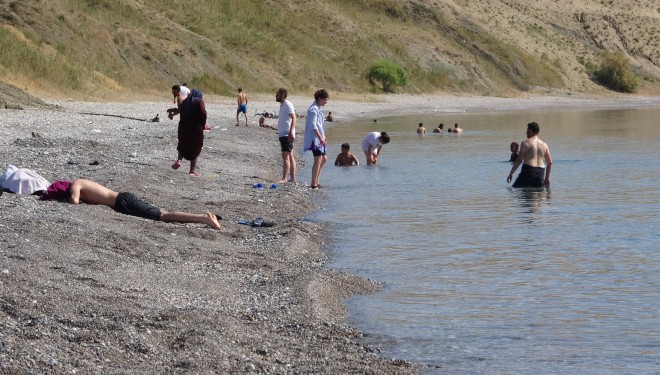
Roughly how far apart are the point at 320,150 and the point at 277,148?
10.2 m

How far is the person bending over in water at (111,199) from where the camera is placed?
10852 mm

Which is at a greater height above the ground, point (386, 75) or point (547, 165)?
point (386, 75)

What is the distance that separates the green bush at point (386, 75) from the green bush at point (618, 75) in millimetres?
28498

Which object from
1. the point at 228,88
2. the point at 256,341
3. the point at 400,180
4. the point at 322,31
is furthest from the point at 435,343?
the point at 322,31

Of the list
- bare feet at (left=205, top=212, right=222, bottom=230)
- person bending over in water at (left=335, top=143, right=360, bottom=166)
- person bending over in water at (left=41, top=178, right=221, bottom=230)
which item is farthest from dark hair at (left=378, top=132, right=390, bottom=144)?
person bending over in water at (left=41, top=178, right=221, bottom=230)

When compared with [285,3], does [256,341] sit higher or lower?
lower

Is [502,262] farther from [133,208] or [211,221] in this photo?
[133,208]

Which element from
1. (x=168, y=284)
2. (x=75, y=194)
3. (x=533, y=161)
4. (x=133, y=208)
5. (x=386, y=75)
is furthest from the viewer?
(x=386, y=75)

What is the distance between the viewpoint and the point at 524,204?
53.3 feet

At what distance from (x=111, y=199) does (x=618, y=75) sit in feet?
264

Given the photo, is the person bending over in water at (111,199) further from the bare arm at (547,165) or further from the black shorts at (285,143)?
the bare arm at (547,165)

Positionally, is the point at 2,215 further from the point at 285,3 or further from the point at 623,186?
the point at 285,3

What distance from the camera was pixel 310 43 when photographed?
66000 mm

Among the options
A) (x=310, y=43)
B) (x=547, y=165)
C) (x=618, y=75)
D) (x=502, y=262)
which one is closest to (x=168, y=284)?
(x=502, y=262)
